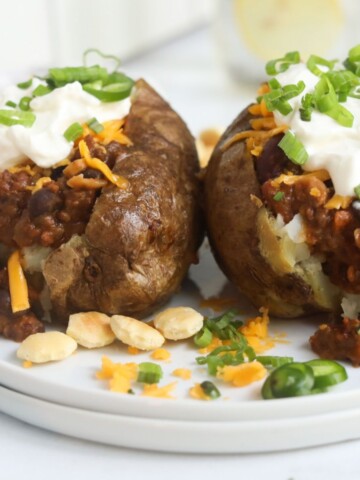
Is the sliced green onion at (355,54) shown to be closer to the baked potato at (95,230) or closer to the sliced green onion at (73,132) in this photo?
the baked potato at (95,230)

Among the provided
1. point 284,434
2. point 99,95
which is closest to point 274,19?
point 99,95

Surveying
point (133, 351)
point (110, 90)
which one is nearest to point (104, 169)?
point (110, 90)

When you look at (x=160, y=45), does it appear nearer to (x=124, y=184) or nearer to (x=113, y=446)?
(x=124, y=184)

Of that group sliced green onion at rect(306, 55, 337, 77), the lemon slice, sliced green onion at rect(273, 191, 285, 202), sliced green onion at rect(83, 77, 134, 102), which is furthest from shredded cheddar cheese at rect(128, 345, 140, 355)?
the lemon slice

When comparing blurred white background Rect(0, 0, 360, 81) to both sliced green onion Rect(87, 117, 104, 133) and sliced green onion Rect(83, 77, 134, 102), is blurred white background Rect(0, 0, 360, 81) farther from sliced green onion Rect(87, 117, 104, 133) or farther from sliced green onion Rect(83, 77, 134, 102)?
sliced green onion Rect(87, 117, 104, 133)

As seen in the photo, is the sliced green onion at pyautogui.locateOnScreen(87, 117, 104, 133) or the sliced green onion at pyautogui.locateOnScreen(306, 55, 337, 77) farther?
the sliced green onion at pyautogui.locateOnScreen(306, 55, 337, 77)

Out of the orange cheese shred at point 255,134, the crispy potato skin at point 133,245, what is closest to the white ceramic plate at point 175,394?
the crispy potato skin at point 133,245

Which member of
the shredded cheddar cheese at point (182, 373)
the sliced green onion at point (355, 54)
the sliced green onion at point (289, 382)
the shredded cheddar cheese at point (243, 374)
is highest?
the sliced green onion at point (355, 54)
